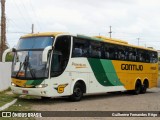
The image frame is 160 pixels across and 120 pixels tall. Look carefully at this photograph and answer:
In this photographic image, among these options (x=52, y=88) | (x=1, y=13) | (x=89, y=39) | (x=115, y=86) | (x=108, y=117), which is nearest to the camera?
(x=108, y=117)

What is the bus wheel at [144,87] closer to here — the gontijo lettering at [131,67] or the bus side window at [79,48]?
the gontijo lettering at [131,67]

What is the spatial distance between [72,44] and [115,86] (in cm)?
567

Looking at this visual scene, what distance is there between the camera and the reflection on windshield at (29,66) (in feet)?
56.9

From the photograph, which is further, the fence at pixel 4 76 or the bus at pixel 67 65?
the fence at pixel 4 76

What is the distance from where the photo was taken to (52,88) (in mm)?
17500

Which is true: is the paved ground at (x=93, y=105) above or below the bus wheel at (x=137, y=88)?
below

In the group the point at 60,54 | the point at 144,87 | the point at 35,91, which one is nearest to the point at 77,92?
the point at 60,54

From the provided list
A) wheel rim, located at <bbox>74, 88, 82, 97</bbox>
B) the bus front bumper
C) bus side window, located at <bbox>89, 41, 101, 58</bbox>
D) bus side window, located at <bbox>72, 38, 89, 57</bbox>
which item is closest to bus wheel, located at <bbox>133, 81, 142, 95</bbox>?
bus side window, located at <bbox>89, 41, 101, 58</bbox>

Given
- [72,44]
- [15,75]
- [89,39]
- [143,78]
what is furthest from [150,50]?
[15,75]

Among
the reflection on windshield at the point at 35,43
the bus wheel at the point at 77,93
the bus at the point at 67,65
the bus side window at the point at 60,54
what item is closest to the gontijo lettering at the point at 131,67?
the bus at the point at 67,65

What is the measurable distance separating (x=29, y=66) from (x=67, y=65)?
191 cm

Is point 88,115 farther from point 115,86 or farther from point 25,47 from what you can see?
point 115,86

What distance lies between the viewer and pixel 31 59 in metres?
17.6

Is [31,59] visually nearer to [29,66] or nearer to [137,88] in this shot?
[29,66]
